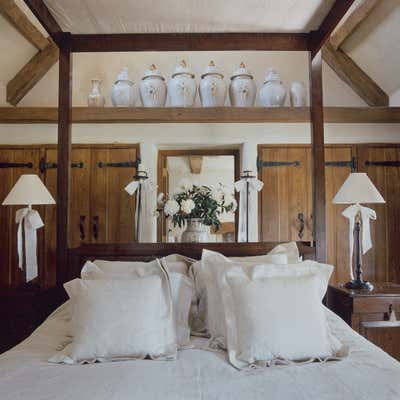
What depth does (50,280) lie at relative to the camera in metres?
3.46

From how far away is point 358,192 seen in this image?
2344 millimetres

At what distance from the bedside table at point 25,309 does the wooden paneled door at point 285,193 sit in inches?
78.8

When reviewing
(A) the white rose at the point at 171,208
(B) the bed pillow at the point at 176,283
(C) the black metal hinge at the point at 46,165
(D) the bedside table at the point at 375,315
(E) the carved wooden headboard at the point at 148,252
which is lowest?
(D) the bedside table at the point at 375,315

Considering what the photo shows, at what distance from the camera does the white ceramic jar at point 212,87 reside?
9.99 ft

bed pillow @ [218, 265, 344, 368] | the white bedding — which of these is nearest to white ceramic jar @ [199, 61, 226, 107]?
bed pillow @ [218, 265, 344, 368]

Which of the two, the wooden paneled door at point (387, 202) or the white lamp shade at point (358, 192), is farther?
the wooden paneled door at point (387, 202)

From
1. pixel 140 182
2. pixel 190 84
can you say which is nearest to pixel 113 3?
pixel 190 84

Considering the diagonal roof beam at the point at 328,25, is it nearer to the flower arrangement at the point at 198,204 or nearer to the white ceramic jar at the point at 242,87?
the white ceramic jar at the point at 242,87

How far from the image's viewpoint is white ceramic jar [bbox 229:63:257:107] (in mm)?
2996

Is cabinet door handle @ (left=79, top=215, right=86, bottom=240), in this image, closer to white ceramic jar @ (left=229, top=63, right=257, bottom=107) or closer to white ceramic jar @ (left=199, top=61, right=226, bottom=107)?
white ceramic jar @ (left=199, top=61, right=226, bottom=107)

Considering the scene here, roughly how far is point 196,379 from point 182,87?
2.36m

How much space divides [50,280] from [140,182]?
151cm

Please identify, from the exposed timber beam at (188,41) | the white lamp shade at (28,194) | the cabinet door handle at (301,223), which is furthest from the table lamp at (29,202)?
the cabinet door handle at (301,223)

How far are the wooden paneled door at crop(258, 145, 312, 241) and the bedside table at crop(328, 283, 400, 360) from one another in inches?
48.4
